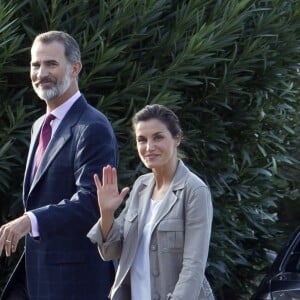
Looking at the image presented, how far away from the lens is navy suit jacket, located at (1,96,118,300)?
14.1 ft

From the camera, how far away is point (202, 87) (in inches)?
283

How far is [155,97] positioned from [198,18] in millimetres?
720

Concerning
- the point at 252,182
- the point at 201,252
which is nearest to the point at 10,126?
the point at 201,252

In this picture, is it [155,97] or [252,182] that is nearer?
[155,97]

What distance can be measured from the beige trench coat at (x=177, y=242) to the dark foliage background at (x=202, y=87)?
191 cm

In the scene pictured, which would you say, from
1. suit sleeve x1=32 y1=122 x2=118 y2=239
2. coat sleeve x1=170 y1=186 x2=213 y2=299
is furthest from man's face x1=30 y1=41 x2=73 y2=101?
coat sleeve x1=170 y1=186 x2=213 y2=299

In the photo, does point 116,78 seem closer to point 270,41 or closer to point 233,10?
point 233,10

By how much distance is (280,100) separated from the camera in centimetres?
826

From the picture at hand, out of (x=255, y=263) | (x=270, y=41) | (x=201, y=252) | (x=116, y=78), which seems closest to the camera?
(x=201, y=252)

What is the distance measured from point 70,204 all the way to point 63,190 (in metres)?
0.18

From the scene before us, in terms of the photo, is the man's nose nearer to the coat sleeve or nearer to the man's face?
the man's face

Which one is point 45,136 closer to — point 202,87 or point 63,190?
point 63,190

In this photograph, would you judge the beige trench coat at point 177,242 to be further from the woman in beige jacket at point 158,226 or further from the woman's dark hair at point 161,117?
the woman's dark hair at point 161,117

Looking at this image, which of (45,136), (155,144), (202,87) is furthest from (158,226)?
(202,87)
